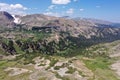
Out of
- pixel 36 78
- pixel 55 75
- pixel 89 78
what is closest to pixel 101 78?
pixel 89 78

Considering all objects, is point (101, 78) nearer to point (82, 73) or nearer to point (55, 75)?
point (82, 73)

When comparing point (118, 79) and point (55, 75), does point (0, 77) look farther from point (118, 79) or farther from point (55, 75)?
point (118, 79)

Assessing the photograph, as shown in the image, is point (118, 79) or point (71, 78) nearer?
point (71, 78)

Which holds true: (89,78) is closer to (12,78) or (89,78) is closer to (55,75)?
(55,75)

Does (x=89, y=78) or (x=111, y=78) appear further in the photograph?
(x=111, y=78)

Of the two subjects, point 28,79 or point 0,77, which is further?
point 0,77

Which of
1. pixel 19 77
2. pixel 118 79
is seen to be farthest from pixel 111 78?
pixel 19 77

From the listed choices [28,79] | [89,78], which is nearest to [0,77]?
[28,79]
